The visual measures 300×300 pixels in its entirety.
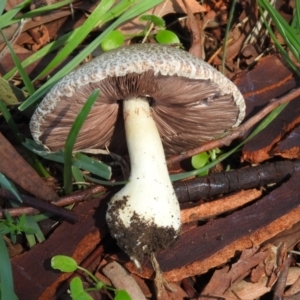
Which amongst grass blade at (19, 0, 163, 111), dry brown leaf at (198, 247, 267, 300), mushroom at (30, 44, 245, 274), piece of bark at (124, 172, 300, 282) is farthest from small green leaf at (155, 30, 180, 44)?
dry brown leaf at (198, 247, 267, 300)

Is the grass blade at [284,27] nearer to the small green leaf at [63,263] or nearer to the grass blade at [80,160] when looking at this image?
the grass blade at [80,160]

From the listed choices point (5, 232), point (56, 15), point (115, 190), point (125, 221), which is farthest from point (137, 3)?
point (5, 232)

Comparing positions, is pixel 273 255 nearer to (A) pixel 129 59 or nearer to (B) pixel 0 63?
(A) pixel 129 59

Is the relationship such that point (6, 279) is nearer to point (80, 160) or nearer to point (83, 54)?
point (80, 160)

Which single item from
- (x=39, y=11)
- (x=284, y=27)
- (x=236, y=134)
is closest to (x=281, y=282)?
(x=236, y=134)

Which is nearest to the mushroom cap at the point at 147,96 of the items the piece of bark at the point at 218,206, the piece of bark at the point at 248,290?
the piece of bark at the point at 218,206
